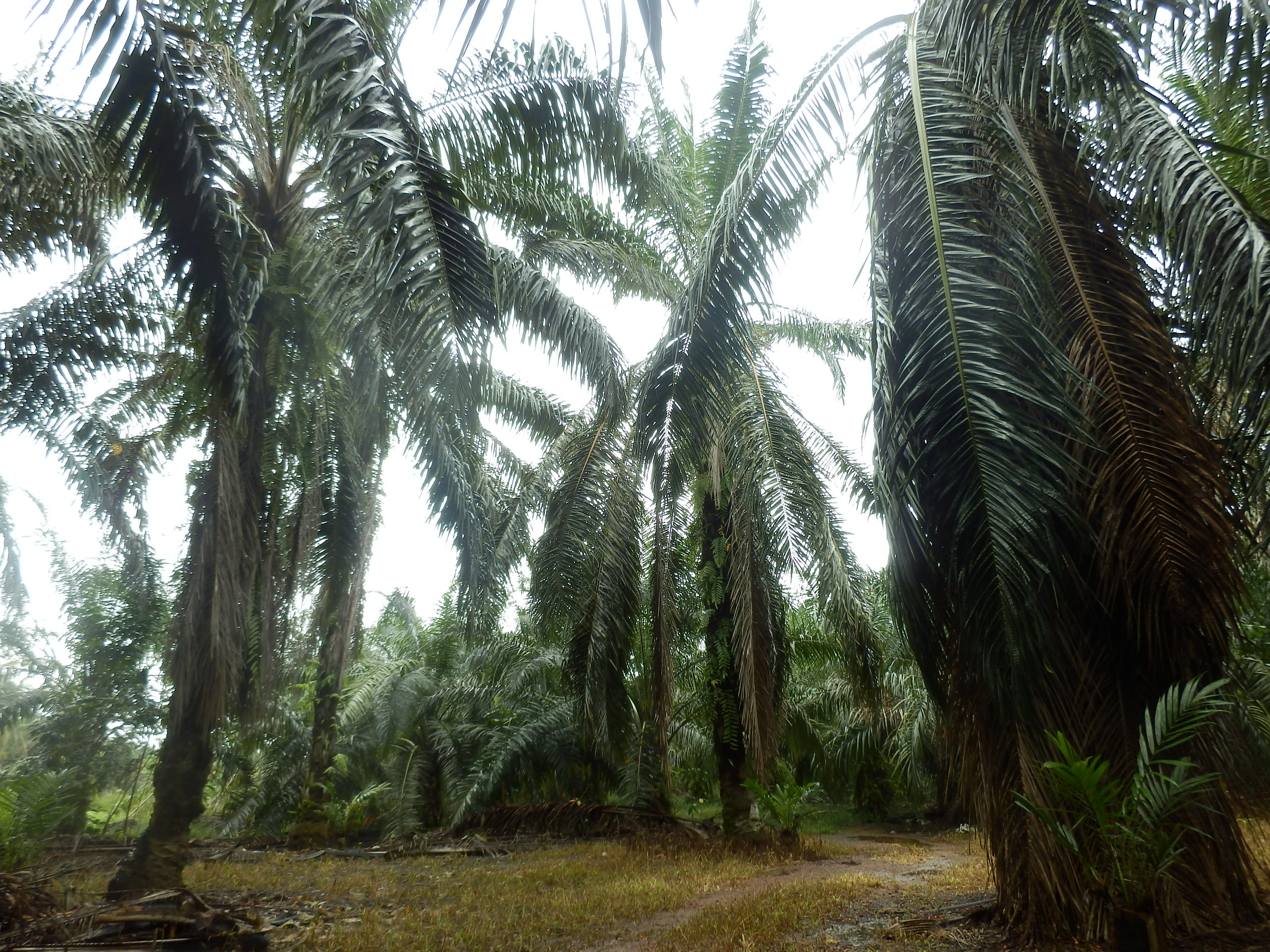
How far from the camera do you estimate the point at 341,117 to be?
4.06 metres

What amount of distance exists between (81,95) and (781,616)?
7.95 metres

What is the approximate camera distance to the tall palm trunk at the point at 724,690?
9.70 meters

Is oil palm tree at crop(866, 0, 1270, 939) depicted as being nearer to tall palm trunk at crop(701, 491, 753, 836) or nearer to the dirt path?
the dirt path

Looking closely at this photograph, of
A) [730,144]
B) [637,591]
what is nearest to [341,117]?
[730,144]

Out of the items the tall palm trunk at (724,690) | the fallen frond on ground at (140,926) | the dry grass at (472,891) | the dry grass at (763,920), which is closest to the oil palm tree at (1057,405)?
the dry grass at (763,920)

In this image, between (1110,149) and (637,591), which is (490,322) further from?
(637,591)

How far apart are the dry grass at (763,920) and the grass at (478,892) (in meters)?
0.54

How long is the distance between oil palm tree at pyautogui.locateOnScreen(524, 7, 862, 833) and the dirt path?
1224 millimetres

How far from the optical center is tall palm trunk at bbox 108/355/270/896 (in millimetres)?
5508

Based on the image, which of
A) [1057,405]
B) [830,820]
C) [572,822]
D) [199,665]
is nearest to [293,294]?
[199,665]

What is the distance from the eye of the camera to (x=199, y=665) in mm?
5574

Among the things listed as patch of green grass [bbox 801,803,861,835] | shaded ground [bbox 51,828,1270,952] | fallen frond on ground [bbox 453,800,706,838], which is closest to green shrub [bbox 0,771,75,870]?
shaded ground [bbox 51,828,1270,952]

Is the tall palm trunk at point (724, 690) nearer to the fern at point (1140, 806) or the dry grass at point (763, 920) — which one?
the dry grass at point (763, 920)

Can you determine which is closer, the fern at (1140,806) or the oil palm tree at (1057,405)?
the fern at (1140,806)
